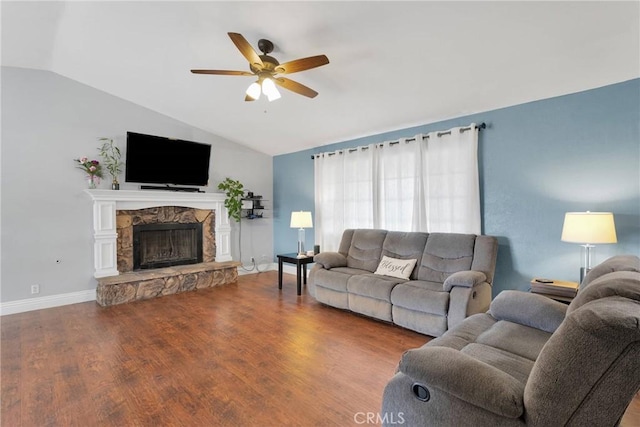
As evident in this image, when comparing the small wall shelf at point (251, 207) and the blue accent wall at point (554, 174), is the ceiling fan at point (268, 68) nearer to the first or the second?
the blue accent wall at point (554, 174)

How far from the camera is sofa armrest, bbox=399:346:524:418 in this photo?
1153mm

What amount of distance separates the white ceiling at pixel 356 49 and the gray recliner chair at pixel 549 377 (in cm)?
199

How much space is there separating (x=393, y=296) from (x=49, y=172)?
469 cm

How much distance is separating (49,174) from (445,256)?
5191mm

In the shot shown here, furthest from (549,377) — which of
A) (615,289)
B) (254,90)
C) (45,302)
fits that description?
(45,302)

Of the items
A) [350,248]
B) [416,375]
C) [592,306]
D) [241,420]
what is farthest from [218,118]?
[592,306]

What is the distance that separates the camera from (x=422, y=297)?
298cm

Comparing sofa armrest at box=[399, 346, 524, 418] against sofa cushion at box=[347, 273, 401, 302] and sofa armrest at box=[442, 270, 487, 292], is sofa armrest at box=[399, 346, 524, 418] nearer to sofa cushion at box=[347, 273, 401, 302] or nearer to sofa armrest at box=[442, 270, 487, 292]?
sofa armrest at box=[442, 270, 487, 292]

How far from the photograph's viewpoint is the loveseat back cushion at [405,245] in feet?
12.3

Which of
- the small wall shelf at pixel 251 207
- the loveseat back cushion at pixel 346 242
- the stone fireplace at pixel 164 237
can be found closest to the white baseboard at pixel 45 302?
the stone fireplace at pixel 164 237

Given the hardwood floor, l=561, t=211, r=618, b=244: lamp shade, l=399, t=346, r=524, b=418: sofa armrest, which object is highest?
l=561, t=211, r=618, b=244: lamp shade

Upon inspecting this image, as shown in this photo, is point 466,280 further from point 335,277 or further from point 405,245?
point 335,277

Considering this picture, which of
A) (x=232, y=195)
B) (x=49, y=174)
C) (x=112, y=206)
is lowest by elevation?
(x=112, y=206)

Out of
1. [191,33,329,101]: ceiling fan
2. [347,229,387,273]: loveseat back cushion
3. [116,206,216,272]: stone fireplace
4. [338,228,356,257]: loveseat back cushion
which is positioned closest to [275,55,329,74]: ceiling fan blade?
[191,33,329,101]: ceiling fan
